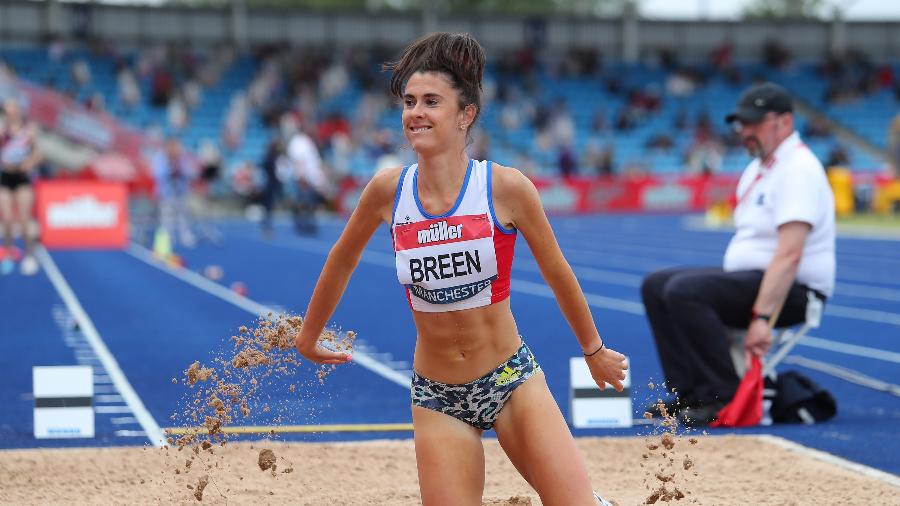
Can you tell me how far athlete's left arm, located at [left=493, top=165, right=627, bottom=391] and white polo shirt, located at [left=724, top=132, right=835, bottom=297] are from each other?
335 centimetres

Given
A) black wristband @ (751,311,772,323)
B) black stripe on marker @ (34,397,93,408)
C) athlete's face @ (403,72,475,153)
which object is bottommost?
black stripe on marker @ (34,397,93,408)

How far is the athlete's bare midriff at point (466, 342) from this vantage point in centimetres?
404

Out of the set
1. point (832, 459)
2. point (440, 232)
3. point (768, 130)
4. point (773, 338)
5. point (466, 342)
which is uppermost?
point (768, 130)

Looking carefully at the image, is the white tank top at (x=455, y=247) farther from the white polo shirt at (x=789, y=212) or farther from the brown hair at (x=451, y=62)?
the white polo shirt at (x=789, y=212)

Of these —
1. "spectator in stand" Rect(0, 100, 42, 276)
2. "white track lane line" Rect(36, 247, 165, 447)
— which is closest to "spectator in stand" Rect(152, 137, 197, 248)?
"white track lane line" Rect(36, 247, 165, 447)

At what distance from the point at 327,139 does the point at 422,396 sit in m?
33.7

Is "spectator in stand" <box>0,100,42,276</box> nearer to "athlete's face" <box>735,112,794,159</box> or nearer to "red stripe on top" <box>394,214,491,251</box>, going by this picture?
"athlete's face" <box>735,112,794,159</box>

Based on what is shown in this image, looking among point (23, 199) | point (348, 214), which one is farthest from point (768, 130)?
point (348, 214)

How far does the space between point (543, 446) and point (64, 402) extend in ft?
12.4

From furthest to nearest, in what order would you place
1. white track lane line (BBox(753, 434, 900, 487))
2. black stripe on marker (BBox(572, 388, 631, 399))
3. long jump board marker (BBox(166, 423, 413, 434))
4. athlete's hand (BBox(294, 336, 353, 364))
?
black stripe on marker (BBox(572, 388, 631, 399)) < long jump board marker (BBox(166, 423, 413, 434)) < white track lane line (BBox(753, 434, 900, 487)) < athlete's hand (BBox(294, 336, 353, 364))

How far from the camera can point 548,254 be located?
404cm

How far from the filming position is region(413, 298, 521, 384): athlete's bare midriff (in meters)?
4.04

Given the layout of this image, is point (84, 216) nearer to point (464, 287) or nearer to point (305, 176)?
point (305, 176)

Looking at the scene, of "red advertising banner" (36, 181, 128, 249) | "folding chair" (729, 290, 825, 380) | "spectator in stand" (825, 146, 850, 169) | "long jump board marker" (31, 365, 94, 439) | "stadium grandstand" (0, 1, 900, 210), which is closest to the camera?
"long jump board marker" (31, 365, 94, 439)
